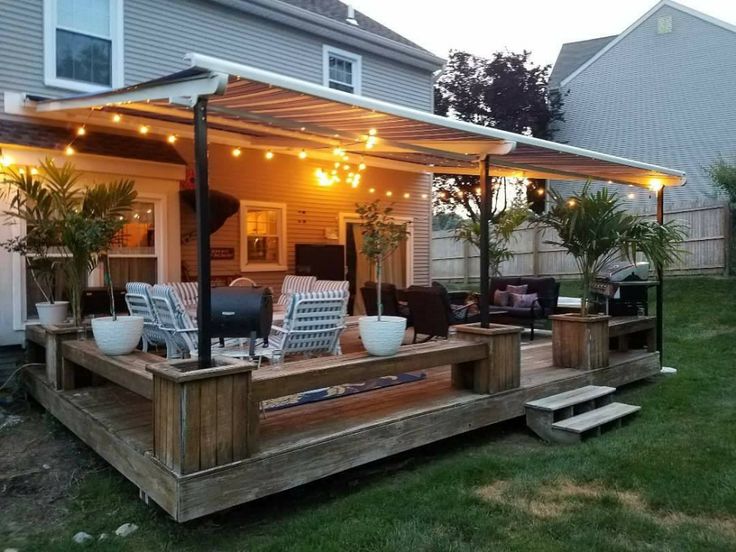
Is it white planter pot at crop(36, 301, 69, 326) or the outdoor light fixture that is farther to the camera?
the outdoor light fixture

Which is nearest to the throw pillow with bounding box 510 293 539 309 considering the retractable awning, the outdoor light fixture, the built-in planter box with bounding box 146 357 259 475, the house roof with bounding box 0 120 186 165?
the retractable awning

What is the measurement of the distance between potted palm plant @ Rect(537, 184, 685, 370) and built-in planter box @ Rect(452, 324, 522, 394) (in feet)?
3.77

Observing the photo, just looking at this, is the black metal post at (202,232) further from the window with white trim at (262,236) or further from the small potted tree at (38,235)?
the window with white trim at (262,236)

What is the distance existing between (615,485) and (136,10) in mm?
8066

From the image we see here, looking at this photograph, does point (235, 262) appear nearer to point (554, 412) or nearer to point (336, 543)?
point (554, 412)

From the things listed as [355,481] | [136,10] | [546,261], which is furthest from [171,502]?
[546,261]

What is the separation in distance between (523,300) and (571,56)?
15.6 metres

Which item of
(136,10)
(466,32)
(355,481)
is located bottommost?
(355,481)

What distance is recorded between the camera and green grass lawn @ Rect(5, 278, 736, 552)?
3.11m

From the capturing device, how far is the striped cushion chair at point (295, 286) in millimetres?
7660

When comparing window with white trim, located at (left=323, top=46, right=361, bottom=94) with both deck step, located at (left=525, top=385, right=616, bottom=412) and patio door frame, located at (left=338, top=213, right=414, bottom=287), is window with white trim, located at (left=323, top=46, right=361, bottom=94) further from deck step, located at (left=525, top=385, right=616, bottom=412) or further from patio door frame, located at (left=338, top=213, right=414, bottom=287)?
deck step, located at (left=525, top=385, right=616, bottom=412)

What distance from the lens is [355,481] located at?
4.09 metres

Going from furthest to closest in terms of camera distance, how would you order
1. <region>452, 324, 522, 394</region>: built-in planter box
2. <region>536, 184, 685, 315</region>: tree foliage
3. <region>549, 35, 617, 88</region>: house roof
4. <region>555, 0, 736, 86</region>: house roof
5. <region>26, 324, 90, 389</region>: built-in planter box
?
<region>549, 35, 617, 88</region>: house roof, <region>555, 0, 736, 86</region>: house roof, <region>536, 184, 685, 315</region>: tree foliage, <region>26, 324, 90, 389</region>: built-in planter box, <region>452, 324, 522, 394</region>: built-in planter box

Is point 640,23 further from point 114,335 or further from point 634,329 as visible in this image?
point 114,335
